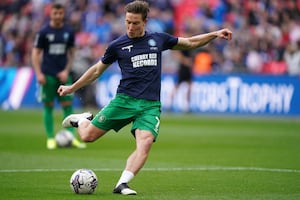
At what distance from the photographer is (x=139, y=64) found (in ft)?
35.8

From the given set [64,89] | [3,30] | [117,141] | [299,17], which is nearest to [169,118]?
[299,17]

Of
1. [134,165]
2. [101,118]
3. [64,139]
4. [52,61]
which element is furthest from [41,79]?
[134,165]

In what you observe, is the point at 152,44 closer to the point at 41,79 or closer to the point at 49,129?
the point at 41,79

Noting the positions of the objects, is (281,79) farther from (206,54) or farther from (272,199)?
(272,199)

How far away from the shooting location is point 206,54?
104 ft

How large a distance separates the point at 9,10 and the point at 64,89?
27048 mm

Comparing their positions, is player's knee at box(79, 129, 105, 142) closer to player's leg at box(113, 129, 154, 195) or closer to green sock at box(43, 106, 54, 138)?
player's leg at box(113, 129, 154, 195)

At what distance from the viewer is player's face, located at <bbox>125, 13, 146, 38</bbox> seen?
34.7 feet

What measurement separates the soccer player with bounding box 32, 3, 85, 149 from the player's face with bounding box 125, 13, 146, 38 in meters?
6.91

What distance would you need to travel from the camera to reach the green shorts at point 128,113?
10750 millimetres

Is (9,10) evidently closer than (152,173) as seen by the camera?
No

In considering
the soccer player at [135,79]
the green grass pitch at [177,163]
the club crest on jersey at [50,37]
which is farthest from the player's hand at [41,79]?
the soccer player at [135,79]

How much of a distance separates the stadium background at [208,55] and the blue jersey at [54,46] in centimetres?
924

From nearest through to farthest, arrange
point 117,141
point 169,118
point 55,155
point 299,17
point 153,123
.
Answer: point 153,123, point 55,155, point 117,141, point 169,118, point 299,17
